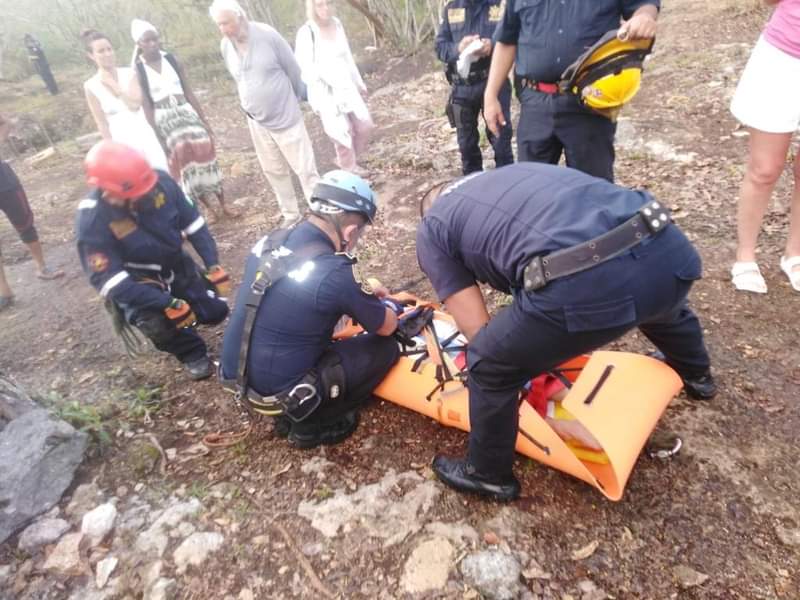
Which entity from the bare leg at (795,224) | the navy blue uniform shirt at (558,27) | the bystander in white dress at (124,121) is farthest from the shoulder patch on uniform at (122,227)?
the bare leg at (795,224)

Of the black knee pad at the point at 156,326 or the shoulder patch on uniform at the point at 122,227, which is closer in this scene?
the shoulder patch on uniform at the point at 122,227

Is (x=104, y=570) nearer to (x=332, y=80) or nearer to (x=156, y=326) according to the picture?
(x=156, y=326)

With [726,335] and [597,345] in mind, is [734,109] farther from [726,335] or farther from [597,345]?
[597,345]

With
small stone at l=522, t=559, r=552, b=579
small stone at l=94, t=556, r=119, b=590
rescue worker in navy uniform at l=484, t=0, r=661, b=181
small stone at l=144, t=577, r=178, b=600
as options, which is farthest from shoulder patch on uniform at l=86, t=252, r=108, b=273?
small stone at l=522, t=559, r=552, b=579

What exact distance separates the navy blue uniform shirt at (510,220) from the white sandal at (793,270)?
2006 millimetres

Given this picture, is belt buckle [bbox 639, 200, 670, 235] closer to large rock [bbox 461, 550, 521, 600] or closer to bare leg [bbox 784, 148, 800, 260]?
large rock [bbox 461, 550, 521, 600]

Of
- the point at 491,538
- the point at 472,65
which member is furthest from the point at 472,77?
the point at 491,538

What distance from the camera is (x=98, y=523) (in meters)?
2.38

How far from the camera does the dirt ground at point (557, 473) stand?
1973 millimetres

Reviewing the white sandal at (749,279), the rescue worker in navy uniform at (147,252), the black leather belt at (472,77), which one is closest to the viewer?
the rescue worker in navy uniform at (147,252)

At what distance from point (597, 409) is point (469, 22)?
10.7 ft

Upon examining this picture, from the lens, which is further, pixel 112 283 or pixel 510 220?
pixel 112 283

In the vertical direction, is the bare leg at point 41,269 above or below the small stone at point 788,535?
above

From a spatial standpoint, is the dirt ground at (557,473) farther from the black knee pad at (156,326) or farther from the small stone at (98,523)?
the black knee pad at (156,326)
